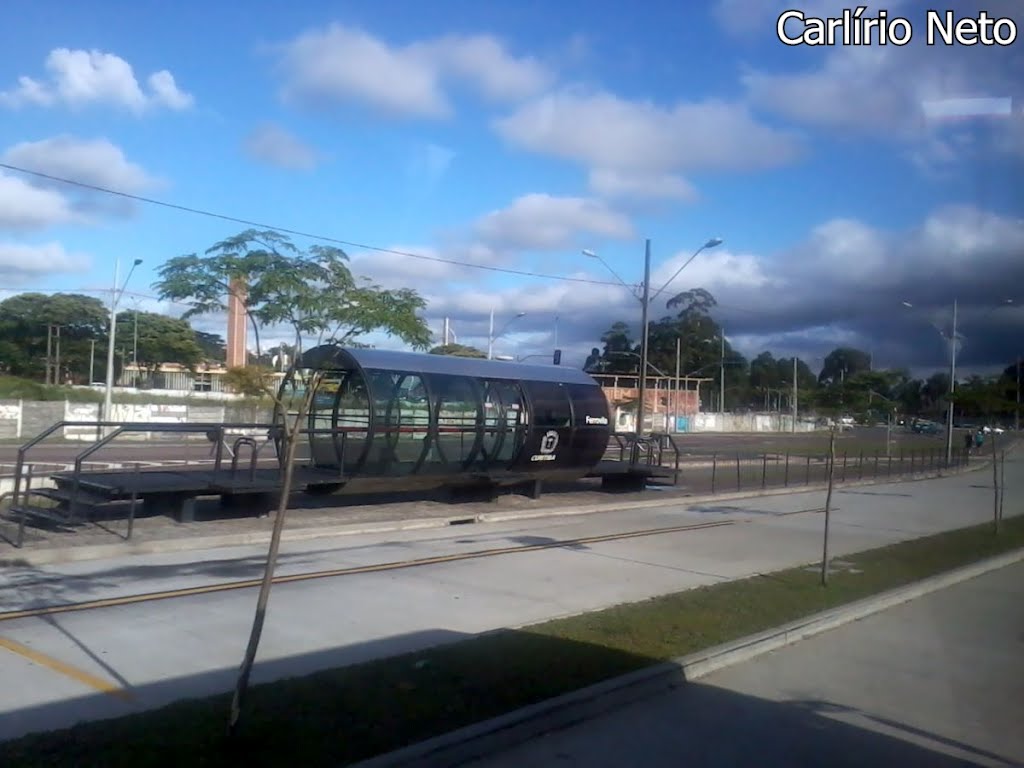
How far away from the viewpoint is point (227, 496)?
16641mm

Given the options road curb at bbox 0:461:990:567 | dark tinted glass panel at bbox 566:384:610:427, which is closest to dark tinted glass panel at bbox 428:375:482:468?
road curb at bbox 0:461:990:567

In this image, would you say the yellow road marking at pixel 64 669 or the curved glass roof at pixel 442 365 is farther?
the curved glass roof at pixel 442 365

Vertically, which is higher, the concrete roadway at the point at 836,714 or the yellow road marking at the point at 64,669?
the yellow road marking at the point at 64,669

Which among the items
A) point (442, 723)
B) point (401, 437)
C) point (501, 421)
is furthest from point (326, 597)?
point (501, 421)

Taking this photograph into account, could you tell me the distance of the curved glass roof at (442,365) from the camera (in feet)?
60.9

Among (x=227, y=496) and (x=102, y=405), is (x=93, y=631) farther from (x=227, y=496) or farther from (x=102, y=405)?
(x=102, y=405)

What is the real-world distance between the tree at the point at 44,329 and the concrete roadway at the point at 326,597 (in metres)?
50.8

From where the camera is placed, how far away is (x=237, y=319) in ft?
64.4

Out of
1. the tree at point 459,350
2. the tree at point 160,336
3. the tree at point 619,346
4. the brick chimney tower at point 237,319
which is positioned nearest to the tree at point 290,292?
the brick chimney tower at point 237,319

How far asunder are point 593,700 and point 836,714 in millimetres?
1835

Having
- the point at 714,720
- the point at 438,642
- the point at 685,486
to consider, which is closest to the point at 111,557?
the point at 438,642

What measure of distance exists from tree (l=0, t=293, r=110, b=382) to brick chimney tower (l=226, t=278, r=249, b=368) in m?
45.1

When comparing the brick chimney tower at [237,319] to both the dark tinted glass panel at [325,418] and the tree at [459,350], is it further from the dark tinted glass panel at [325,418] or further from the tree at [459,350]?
the tree at [459,350]

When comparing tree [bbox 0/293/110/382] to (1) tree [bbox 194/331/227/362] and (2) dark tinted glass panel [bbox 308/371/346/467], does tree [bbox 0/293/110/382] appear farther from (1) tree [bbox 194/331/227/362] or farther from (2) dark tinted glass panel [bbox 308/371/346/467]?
(2) dark tinted glass panel [bbox 308/371/346/467]
